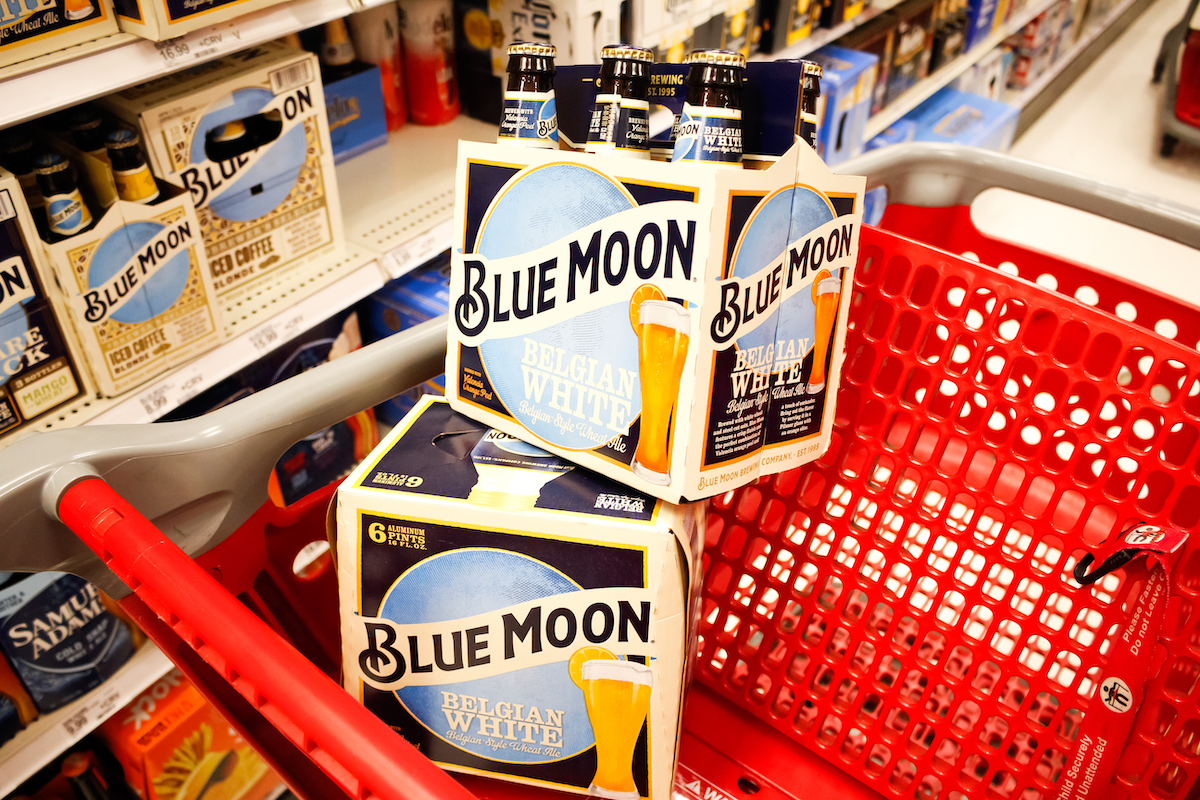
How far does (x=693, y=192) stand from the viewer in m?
0.66

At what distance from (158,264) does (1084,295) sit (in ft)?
4.19

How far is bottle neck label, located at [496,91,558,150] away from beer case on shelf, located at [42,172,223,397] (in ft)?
1.99

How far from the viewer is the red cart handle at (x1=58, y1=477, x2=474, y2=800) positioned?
0.48 metres

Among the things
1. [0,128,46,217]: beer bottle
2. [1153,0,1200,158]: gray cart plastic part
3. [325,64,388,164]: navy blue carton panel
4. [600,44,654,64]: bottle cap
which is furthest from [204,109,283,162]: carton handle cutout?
[1153,0,1200,158]: gray cart plastic part

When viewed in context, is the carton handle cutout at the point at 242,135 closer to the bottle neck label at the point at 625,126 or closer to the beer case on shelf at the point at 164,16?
the beer case on shelf at the point at 164,16

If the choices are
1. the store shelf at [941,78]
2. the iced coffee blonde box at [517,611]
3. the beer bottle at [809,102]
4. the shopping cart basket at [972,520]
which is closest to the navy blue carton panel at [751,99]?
the beer bottle at [809,102]

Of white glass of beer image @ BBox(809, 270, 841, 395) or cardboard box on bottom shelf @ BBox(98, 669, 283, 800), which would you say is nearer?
white glass of beer image @ BBox(809, 270, 841, 395)

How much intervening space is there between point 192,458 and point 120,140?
0.59 metres

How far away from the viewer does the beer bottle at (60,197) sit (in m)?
1.02

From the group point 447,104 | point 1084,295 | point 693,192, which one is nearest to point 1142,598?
point 1084,295

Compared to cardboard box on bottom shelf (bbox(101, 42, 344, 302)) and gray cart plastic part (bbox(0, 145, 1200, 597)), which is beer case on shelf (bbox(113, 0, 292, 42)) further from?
gray cart plastic part (bbox(0, 145, 1200, 597))

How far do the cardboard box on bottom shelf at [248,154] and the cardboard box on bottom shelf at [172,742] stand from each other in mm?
715

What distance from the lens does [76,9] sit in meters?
0.98

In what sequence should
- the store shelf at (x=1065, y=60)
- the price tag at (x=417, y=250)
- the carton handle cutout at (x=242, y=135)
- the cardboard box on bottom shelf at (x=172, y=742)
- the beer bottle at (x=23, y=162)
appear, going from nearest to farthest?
Result: the beer bottle at (x=23, y=162) < the carton handle cutout at (x=242, y=135) < the cardboard box on bottom shelf at (x=172, y=742) < the price tag at (x=417, y=250) < the store shelf at (x=1065, y=60)
